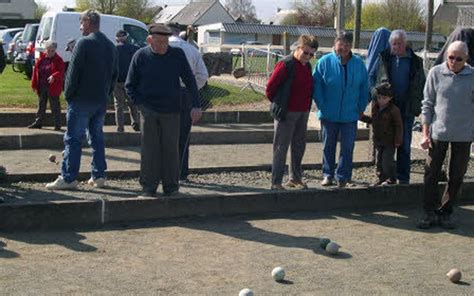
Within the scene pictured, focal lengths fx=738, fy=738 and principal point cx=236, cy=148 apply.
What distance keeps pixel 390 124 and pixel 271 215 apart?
1.82m

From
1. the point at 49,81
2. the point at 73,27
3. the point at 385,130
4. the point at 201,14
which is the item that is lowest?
the point at 385,130

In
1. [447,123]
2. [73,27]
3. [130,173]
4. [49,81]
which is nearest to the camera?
[447,123]

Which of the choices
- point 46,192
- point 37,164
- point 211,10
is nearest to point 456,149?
point 46,192

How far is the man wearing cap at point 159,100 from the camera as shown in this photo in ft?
24.2

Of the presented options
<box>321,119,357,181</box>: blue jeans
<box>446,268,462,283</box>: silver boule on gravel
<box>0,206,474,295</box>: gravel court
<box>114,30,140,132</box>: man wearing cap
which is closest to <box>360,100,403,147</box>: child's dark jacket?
<box>321,119,357,181</box>: blue jeans

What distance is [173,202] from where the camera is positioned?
24.3ft

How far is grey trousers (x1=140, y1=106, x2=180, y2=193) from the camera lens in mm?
7457

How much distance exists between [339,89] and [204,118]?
6809 millimetres

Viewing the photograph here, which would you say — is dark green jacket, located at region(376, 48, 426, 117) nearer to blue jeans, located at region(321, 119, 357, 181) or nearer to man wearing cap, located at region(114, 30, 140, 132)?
blue jeans, located at region(321, 119, 357, 181)

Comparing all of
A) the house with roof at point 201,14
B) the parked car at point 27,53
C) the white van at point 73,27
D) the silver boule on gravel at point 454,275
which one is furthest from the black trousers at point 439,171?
the house with roof at point 201,14

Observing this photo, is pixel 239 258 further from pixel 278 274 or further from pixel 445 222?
pixel 445 222

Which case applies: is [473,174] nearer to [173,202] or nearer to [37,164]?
[173,202]

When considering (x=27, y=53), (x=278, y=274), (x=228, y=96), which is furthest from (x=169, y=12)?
(x=278, y=274)

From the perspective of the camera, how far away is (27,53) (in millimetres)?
22062
